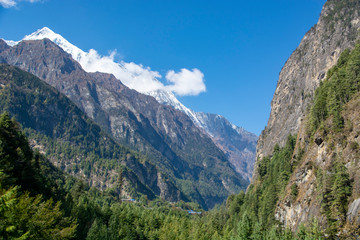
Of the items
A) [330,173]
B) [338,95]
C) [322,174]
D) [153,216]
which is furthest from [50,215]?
[153,216]

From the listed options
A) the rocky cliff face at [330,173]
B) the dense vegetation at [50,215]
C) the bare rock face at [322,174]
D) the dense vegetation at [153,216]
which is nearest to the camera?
the dense vegetation at [50,215]

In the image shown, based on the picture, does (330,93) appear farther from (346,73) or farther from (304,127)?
(304,127)

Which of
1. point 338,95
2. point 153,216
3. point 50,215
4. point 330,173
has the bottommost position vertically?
point 50,215

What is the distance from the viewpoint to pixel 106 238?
86.8 metres

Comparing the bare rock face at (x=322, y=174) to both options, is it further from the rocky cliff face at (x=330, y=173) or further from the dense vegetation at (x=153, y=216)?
the dense vegetation at (x=153, y=216)

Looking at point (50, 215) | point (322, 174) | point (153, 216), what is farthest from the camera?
point (153, 216)

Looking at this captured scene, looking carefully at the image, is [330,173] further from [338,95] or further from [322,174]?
[338,95]

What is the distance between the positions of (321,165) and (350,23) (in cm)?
13649

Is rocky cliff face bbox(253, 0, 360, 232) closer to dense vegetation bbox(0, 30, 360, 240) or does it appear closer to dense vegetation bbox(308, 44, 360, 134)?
dense vegetation bbox(308, 44, 360, 134)

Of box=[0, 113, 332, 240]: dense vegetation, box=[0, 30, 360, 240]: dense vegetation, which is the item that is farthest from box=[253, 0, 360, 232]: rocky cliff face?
box=[0, 113, 332, 240]: dense vegetation

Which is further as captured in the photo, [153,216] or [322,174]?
[153,216]

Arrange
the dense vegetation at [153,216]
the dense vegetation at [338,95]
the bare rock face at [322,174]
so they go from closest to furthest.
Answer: the dense vegetation at [153,216], the bare rock face at [322,174], the dense vegetation at [338,95]

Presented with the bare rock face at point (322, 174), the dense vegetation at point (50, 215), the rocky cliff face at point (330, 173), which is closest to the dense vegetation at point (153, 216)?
the dense vegetation at point (50, 215)

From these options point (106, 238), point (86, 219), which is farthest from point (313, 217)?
point (86, 219)
